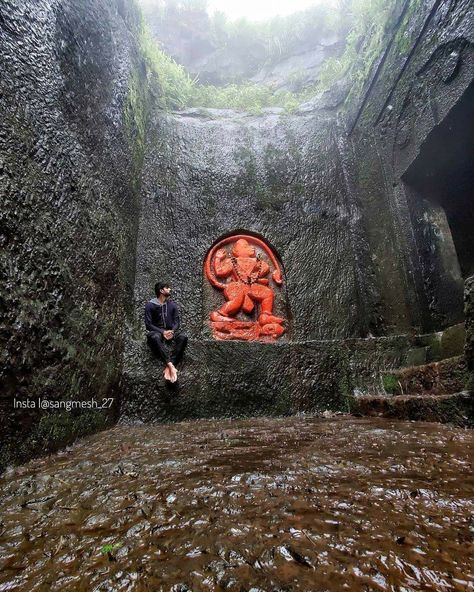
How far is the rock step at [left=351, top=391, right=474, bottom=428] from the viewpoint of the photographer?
2.17 meters

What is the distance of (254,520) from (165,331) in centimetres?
325

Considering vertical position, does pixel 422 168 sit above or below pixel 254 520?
above

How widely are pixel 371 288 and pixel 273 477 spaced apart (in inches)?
165

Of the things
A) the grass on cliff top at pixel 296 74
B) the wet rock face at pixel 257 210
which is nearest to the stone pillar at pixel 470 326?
the wet rock face at pixel 257 210

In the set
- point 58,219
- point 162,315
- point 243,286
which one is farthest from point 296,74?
point 58,219

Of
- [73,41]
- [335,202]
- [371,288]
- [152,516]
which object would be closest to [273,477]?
[152,516]

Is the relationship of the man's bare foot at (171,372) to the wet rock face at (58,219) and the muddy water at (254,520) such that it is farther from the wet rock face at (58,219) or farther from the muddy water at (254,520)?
the muddy water at (254,520)

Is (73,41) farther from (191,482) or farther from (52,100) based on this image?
(191,482)

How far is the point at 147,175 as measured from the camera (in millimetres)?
5758

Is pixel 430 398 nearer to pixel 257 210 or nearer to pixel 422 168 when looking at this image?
pixel 422 168

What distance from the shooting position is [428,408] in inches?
96.3

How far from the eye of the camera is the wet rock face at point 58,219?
7.71 ft

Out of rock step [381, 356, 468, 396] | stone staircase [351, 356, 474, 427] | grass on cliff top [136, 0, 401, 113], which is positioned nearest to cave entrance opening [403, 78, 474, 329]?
rock step [381, 356, 468, 396]

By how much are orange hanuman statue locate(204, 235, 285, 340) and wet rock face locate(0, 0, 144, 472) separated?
4.13ft
